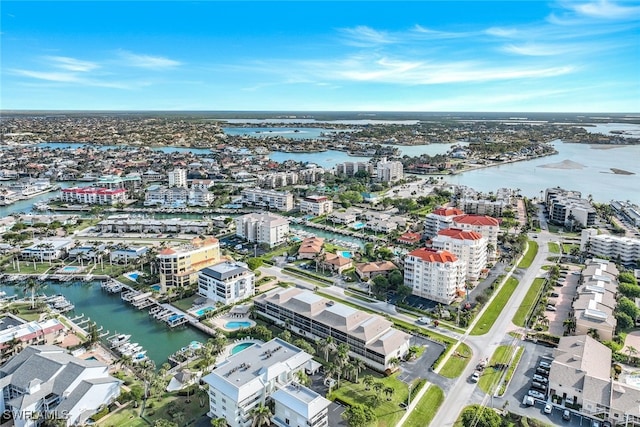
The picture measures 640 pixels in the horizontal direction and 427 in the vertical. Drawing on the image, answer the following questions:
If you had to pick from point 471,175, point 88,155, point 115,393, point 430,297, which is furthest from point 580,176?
point 88,155

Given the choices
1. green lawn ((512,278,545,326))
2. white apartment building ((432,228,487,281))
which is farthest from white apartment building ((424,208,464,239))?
green lawn ((512,278,545,326))

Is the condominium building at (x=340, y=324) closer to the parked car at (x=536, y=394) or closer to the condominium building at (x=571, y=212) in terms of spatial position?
the parked car at (x=536, y=394)

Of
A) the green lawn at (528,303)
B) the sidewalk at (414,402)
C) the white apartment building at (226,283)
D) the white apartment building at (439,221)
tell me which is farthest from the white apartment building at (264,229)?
the sidewalk at (414,402)

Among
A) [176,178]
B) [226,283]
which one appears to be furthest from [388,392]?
[176,178]

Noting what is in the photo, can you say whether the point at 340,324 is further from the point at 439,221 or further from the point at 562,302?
the point at 439,221

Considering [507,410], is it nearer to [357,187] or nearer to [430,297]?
[430,297]

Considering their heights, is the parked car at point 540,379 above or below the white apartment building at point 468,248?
below
